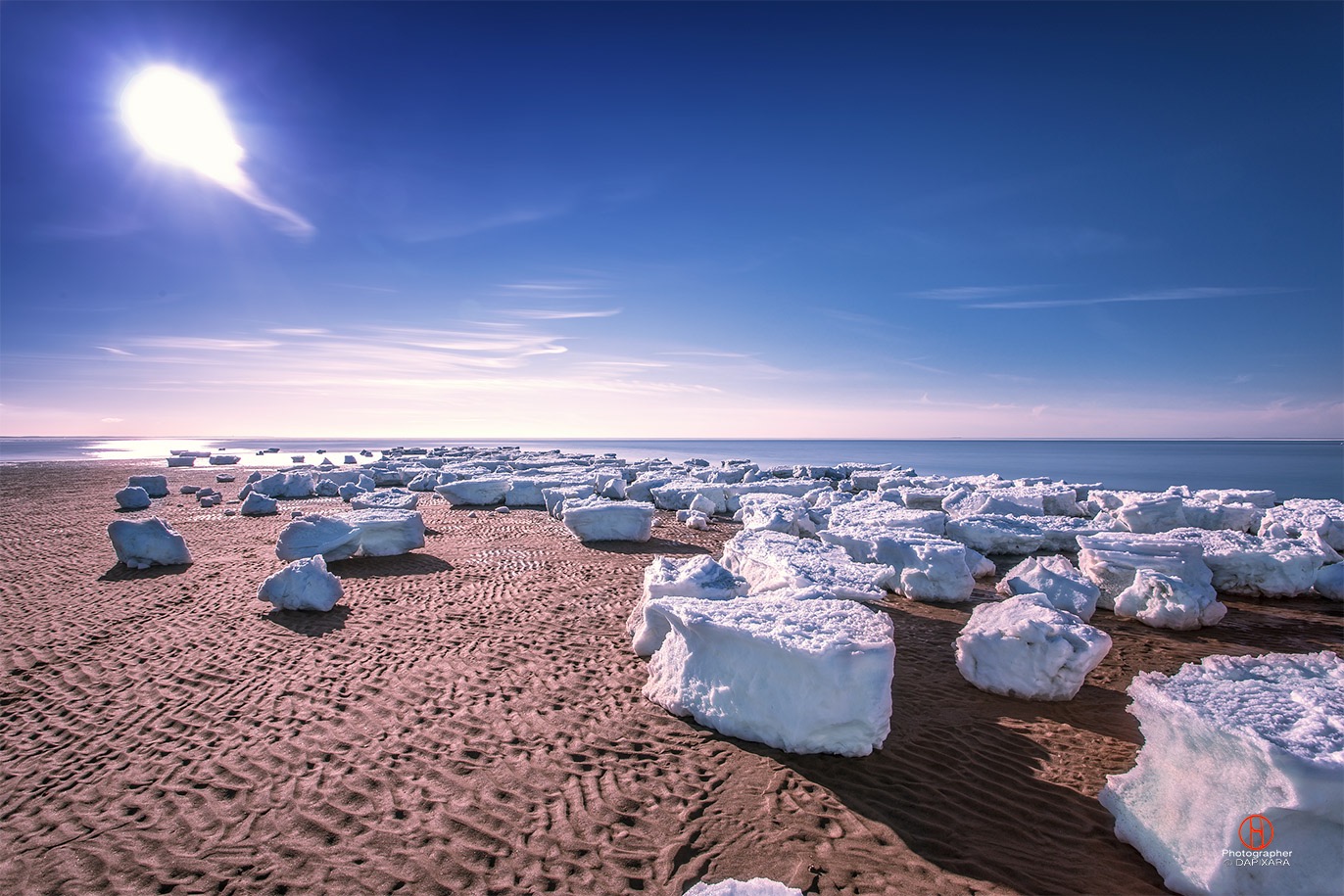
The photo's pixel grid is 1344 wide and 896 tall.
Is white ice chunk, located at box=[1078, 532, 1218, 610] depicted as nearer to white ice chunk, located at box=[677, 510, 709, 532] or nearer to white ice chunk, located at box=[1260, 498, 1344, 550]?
white ice chunk, located at box=[1260, 498, 1344, 550]

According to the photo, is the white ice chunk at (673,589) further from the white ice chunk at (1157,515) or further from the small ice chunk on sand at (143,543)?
the white ice chunk at (1157,515)

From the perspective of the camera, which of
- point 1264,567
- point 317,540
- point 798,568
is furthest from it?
point 317,540

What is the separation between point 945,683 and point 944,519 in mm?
7059

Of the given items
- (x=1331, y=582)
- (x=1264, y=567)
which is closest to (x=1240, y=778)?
(x=1264, y=567)

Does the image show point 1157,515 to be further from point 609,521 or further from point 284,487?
point 284,487

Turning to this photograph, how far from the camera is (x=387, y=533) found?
37.9 ft

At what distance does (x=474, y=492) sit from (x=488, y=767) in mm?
16003

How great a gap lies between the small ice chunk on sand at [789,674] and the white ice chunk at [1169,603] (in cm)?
565

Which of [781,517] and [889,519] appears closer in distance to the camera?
[889,519]

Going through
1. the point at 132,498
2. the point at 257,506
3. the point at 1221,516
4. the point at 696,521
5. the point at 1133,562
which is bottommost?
the point at 696,521

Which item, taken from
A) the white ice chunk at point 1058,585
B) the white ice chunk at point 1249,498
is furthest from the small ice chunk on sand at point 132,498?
the white ice chunk at point 1249,498

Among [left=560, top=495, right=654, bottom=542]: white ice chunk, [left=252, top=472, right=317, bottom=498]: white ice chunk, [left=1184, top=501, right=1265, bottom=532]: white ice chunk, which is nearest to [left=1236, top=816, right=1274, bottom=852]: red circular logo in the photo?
[left=560, top=495, right=654, bottom=542]: white ice chunk

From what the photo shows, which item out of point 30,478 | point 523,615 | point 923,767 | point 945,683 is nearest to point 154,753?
point 523,615

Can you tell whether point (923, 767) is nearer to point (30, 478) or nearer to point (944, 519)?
point (944, 519)
